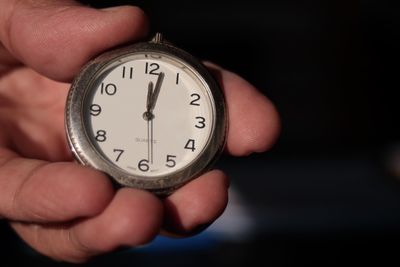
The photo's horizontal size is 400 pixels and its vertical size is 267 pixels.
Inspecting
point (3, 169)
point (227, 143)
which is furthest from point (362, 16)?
point (3, 169)

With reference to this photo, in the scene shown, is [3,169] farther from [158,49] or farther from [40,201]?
[158,49]

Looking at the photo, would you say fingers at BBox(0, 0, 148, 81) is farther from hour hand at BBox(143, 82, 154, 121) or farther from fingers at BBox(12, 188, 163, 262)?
fingers at BBox(12, 188, 163, 262)

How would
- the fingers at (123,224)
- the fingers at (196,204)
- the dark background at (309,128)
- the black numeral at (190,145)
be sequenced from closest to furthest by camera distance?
the fingers at (123,224)
the fingers at (196,204)
the black numeral at (190,145)
the dark background at (309,128)

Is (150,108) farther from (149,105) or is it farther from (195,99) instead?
(195,99)

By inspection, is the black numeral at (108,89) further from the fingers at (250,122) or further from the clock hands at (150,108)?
the fingers at (250,122)

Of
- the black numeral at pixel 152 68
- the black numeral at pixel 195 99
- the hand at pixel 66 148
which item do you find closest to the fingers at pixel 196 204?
the hand at pixel 66 148

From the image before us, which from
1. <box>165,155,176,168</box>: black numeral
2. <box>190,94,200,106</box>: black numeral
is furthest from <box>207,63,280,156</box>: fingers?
<box>165,155,176,168</box>: black numeral

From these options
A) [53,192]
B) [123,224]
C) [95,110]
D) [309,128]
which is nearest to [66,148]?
[95,110]
